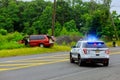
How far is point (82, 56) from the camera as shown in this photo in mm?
24625

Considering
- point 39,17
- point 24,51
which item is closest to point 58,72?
point 24,51

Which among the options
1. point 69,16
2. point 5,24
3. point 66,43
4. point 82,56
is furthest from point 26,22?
point 82,56

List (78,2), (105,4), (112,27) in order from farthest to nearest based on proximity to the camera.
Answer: (78,2) < (105,4) < (112,27)

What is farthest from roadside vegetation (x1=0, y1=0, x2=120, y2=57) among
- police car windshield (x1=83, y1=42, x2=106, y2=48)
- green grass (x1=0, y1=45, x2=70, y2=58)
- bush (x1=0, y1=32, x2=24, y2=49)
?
police car windshield (x1=83, y1=42, x2=106, y2=48)

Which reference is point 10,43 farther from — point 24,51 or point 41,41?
point 24,51

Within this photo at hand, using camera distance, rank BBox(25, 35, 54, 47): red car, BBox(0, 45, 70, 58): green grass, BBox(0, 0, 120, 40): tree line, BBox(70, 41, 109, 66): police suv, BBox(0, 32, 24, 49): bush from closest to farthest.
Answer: BBox(70, 41, 109, 66): police suv
BBox(0, 45, 70, 58): green grass
BBox(25, 35, 54, 47): red car
BBox(0, 32, 24, 49): bush
BBox(0, 0, 120, 40): tree line

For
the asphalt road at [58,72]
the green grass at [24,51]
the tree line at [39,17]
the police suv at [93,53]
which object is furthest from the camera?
the tree line at [39,17]

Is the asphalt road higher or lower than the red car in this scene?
higher

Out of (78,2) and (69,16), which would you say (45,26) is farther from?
(78,2)

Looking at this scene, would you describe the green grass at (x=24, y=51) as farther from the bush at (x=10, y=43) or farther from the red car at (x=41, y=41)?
the bush at (x=10, y=43)

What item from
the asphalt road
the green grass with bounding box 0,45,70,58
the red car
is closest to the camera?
the asphalt road

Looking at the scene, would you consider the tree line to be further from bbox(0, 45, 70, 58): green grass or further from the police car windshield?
the police car windshield

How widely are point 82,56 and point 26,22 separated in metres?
82.5

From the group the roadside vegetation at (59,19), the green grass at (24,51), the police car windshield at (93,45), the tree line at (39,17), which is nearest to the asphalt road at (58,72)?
the police car windshield at (93,45)
